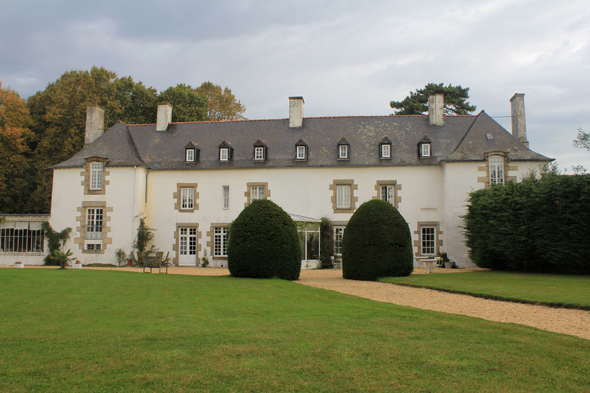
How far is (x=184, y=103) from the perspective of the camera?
33.9 m

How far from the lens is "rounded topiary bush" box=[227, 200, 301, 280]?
1388 centimetres

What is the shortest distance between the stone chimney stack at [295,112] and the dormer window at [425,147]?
6477 millimetres

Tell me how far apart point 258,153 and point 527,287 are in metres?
14.7

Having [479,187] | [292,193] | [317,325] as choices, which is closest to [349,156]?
[292,193]

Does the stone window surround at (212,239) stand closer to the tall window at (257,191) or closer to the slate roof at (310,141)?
the tall window at (257,191)

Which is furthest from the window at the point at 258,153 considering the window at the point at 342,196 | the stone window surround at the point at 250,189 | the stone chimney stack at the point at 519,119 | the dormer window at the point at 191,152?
the stone chimney stack at the point at 519,119

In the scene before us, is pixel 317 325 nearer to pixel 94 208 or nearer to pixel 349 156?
pixel 349 156

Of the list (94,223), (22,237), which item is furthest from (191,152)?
(22,237)

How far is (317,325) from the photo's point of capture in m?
6.22

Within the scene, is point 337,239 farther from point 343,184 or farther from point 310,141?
point 310,141

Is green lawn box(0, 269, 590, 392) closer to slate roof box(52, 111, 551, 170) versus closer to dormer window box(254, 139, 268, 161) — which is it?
slate roof box(52, 111, 551, 170)

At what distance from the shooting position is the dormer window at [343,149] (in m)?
22.6

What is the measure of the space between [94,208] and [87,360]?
1984cm

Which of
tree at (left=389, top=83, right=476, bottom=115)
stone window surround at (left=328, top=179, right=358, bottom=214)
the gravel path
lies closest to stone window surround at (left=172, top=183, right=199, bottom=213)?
stone window surround at (left=328, top=179, right=358, bottom=214)
